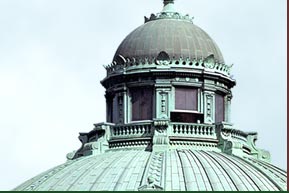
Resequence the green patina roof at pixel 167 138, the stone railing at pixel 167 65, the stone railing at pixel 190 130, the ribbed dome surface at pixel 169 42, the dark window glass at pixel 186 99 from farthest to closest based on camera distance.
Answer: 1. the ribbed dome surface at pixel 169 42
2. the dark window glass at pixel 186 99
3. the stone railing at pixel 167 65
4. the stone railing at pixel 190 130
5. the green patina roof at pixel 167 138

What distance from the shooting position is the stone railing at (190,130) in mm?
105688

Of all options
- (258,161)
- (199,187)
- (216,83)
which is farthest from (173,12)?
(199,187)

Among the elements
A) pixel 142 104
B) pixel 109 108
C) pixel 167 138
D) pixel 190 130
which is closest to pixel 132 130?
pixel 167 138

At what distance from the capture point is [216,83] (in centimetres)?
11094

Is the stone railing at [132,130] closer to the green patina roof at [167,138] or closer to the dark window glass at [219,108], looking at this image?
the green patina roof at [167,138]

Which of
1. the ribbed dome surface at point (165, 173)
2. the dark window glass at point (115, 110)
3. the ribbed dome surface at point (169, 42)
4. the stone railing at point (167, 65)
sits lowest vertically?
the ribbed dome surface at point (165, 173)

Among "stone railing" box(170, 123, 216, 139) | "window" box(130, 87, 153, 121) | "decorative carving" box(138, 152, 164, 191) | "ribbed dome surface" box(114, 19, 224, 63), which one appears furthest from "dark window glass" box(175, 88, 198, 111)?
"decorative carving" box(138, 152, 164, 191)

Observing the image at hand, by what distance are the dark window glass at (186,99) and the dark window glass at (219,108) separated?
71.7 inches

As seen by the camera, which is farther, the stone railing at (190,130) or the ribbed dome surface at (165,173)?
the stone railing at (190,130)

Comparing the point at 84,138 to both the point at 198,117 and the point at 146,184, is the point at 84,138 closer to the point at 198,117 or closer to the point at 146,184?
the point at 198,117

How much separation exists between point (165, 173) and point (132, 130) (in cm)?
867

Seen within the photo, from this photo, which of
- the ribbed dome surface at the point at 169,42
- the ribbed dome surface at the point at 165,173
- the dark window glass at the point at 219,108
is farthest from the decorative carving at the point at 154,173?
the ribbed dome surface at the point at 169,42

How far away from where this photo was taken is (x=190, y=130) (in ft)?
348

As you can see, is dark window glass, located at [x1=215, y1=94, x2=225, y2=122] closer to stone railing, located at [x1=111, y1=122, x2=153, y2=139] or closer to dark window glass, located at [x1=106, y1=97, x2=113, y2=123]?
stone railing, located at [x1=111, y1=122, x2=153, y2=139]
